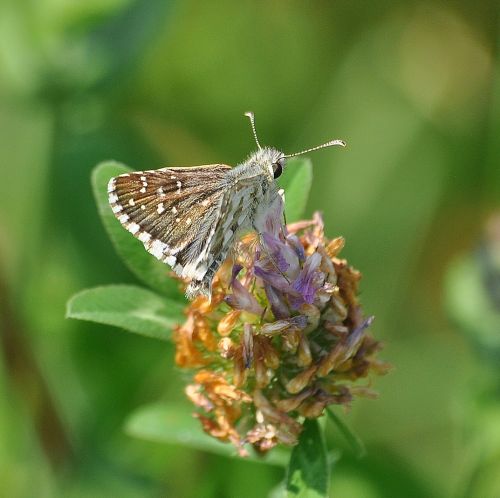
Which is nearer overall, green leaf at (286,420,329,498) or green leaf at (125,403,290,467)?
green leaf at (286,420,329,498)

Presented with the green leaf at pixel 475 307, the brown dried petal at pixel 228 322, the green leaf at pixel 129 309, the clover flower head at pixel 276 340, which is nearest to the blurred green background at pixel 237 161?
the green leaf at pixel 475 307

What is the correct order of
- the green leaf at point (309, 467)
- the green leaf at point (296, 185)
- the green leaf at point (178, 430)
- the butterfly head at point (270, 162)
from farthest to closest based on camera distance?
the green leaf at point (178, 430) → the green leaf at point (296, 185) → the butterfly head at point (270, 162) → the green leaf at point (309, 467)

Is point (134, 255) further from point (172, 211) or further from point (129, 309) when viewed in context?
point (172, 211)

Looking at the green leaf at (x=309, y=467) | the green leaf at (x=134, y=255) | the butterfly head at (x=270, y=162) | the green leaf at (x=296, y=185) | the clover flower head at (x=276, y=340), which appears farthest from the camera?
the green leaf at (x=296, y=185)

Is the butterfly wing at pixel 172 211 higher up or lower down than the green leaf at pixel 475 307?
higher up

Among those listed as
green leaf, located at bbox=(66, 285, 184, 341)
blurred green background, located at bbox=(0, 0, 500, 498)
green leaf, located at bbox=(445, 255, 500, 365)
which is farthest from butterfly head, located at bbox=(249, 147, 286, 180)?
green leaf, located at bbox=(445, 255, 500, 365)

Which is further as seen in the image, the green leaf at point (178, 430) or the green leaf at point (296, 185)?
the green leaf at point (178, 430)

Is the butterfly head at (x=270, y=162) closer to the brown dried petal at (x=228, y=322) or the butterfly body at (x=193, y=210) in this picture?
the butterfly body at (x=193, y=210)

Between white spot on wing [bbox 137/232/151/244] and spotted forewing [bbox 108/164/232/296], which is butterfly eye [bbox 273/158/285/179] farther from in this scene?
white spot on wing [bbox 137/232/151/244]
